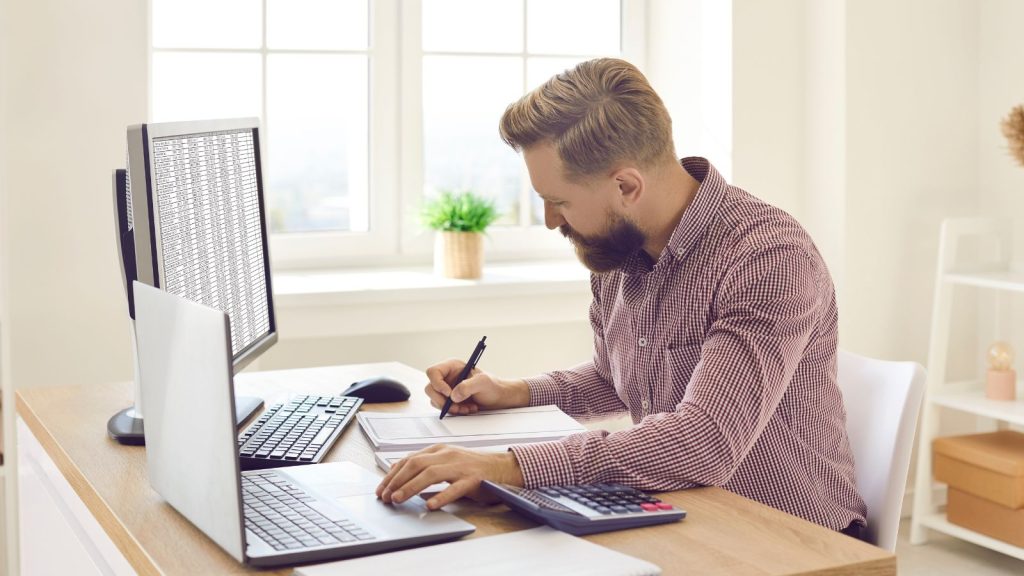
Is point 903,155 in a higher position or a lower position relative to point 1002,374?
higher

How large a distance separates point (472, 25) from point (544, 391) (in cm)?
182

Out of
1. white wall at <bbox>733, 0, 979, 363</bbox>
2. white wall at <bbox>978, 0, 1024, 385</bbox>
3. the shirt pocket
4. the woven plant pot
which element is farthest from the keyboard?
white wall at <bbox>978, 0, 1024, 385</bbox>

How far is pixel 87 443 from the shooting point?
1.62 metres

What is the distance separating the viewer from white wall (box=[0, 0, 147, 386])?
2.70 meters

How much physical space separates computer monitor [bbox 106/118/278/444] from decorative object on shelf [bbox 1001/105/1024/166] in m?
2.01

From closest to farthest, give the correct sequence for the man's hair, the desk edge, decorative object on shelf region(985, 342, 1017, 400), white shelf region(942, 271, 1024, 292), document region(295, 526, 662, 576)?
document region(295, 526, 662, 576) → the desk edge → the man's hair → white shelf region(942, 271, 1024, 292) → decorative object on shelf region(985, 342, 1017, 400)

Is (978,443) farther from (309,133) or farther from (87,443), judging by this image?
(87,443)

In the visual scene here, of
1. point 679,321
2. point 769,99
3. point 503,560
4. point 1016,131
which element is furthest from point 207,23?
point 503,560

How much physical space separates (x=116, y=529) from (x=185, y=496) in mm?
105

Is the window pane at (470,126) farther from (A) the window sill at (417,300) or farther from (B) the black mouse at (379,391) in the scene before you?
(B) the black mouse at (379,391)

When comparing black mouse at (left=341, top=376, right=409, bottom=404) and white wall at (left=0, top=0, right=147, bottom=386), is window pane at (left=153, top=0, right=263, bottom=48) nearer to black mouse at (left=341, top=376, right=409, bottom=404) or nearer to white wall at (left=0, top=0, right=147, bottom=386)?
white wall at (left=0, top=0, right=147, bottom=386)

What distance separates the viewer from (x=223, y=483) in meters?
1.10

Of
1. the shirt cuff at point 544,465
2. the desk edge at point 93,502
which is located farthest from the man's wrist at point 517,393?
the desk edge at point 93,502

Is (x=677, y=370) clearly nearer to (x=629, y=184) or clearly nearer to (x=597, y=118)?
(x=629, y=184)
